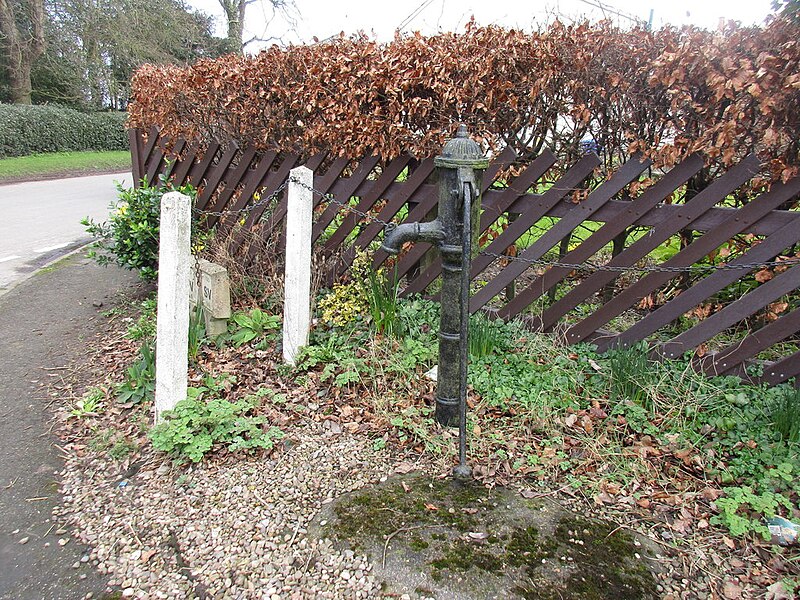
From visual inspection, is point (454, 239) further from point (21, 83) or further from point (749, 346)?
point (21, 83)

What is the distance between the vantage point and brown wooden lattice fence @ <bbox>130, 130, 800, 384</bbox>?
330 centimetres

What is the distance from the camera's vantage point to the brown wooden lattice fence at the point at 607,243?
10.8 feet

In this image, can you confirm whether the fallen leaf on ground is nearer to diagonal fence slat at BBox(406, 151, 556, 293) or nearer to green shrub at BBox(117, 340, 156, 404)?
diagonal fence slat at BBox(406, 151, 556, 293)

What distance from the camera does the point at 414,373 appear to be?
12.5 ft

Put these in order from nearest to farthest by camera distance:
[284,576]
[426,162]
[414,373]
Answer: [284,576] < [414,373] < [426,162]

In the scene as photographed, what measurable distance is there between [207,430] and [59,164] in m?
18.4

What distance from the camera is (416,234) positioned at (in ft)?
9.65

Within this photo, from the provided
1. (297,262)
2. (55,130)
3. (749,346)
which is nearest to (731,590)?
(749,346)

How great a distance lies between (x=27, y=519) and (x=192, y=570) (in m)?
1.04

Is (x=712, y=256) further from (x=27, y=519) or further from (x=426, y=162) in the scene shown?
(x=27, y=519)

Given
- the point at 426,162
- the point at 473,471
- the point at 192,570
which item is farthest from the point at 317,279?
the point at 192,570

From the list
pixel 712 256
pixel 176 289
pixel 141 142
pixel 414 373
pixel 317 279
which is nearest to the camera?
pixel 176 289

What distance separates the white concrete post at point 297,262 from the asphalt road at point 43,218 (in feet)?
12.8

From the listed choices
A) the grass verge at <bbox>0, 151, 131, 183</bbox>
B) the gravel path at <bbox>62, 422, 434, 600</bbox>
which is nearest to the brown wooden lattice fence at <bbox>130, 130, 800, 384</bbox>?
the gravel path at <bbox>62, 422, 434, 600</bbox>
